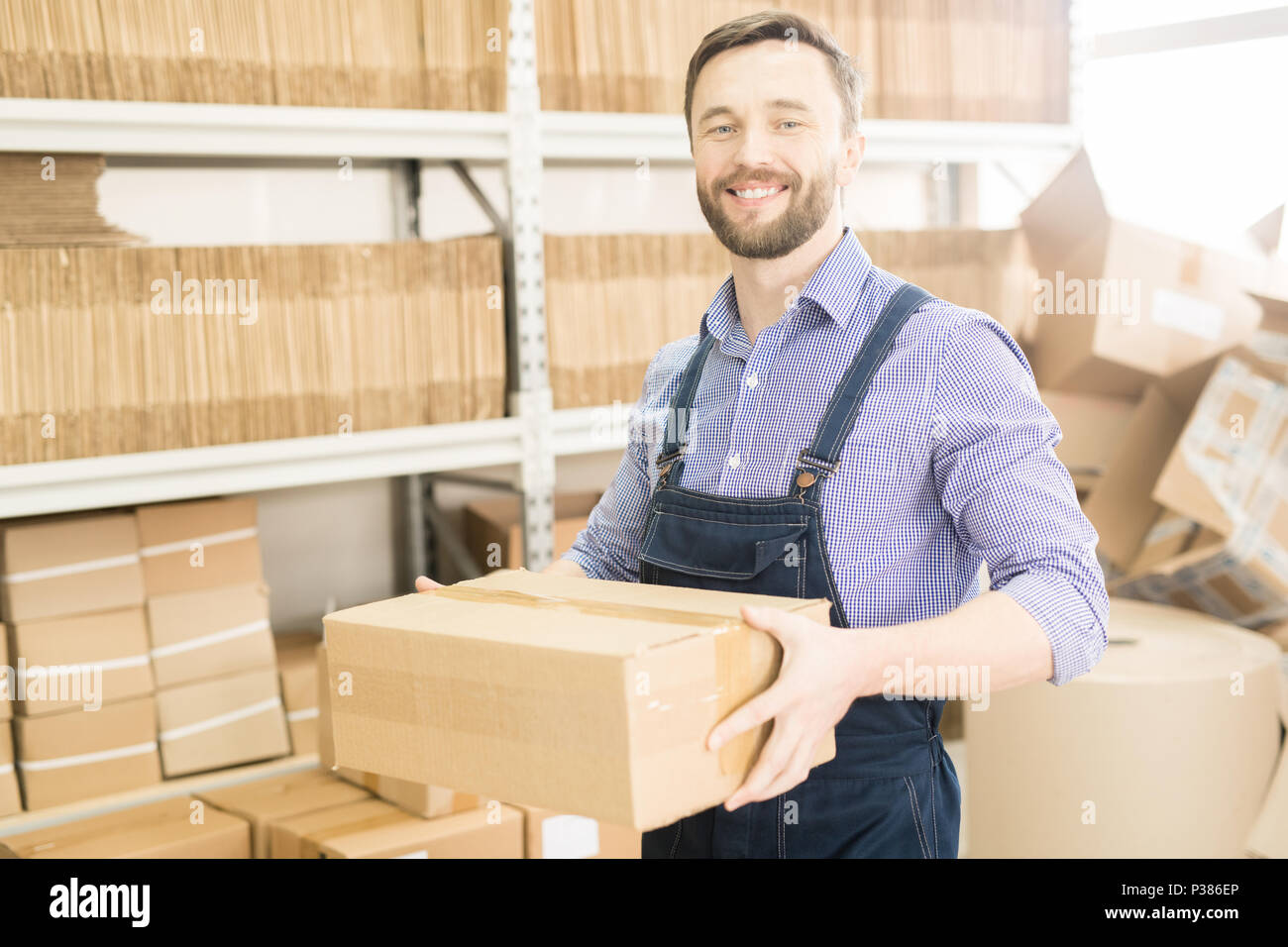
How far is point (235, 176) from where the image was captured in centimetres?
224

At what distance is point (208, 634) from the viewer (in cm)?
195

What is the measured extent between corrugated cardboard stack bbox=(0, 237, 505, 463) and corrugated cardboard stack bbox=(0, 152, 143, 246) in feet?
0.20

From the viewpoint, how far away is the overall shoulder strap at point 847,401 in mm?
1127

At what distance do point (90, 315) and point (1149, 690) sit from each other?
172 centimetres

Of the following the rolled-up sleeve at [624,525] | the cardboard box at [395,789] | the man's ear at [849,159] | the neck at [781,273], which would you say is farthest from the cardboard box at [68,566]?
the man's ear at [849,159]

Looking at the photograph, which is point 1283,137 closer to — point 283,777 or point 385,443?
point 385,443

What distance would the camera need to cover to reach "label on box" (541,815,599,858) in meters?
1.94

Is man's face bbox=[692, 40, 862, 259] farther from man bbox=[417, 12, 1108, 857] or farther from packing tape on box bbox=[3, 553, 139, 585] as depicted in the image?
packing tape on box bbox=[3, 553, 139, 585]

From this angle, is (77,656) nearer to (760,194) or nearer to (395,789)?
(395,789)

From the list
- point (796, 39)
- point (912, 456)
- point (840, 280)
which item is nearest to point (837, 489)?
point (912, 456)

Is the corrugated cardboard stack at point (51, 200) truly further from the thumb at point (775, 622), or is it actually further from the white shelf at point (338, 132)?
the thumb at point (775, 622)

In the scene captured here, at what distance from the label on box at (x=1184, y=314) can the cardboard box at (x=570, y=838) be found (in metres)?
1.44

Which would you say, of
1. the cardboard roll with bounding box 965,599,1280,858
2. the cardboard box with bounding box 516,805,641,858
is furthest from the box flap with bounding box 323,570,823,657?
the cardboard roll with bounding box 965,599,1280,858
